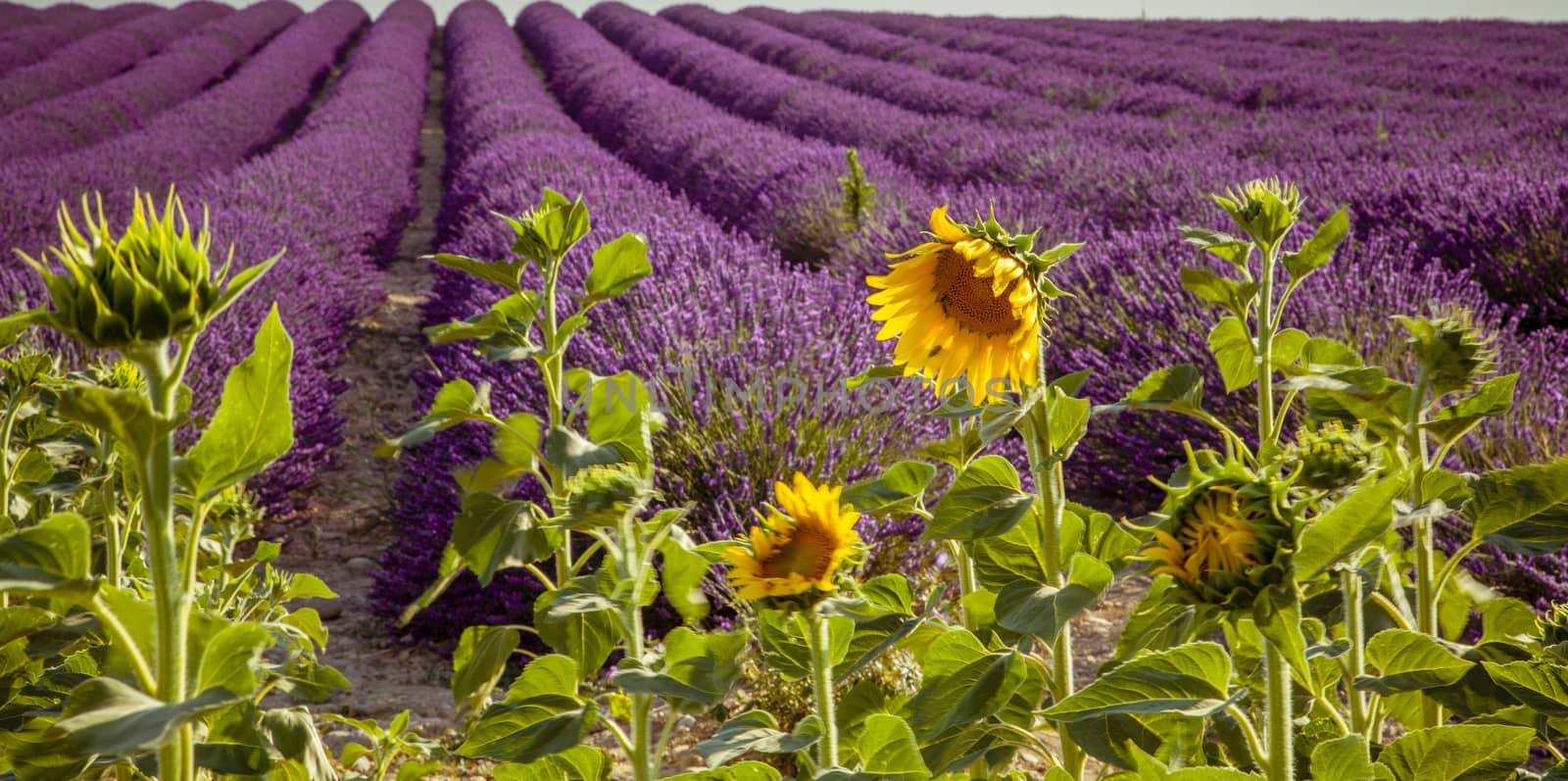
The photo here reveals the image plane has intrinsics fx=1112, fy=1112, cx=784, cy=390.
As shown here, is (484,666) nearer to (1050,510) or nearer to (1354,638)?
(1050,510)

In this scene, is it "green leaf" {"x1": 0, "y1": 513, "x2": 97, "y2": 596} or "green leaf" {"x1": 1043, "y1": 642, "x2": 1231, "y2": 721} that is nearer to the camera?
"green leaf" {"x1": 0, "y1": 513, "x2": 97, "y2": 596}

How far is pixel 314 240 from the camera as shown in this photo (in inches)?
205

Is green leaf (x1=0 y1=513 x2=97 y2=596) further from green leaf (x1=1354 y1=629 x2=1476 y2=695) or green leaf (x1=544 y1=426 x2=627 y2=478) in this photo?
green leaf (x1=1354 y1=629 x2=1476 y2=695)

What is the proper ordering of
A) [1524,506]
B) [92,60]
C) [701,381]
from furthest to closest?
[92,60] < [701,381] < [1524,506]

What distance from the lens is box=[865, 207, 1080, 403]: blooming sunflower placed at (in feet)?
2.95

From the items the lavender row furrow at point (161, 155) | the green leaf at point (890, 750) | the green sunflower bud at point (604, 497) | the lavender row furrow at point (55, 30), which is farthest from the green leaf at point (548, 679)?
the lavender row furrow at point (55, 30)

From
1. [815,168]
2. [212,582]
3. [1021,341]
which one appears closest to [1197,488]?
[1021,341]

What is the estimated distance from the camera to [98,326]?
57cm

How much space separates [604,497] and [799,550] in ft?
0.54

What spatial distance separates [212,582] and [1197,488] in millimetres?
1062

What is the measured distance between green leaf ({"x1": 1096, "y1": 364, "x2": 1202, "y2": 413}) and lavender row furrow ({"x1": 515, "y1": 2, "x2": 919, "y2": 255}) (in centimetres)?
423

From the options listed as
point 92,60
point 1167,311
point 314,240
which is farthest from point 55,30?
point 1167,311

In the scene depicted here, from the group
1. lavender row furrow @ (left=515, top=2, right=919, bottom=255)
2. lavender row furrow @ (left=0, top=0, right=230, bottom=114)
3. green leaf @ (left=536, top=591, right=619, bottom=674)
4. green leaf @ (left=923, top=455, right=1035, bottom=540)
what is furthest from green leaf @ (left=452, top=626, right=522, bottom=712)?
lavender row furrow @ (left=0, top=0, right=230, bottom=114)

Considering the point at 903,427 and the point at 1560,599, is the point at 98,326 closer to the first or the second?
the point at 903,427
